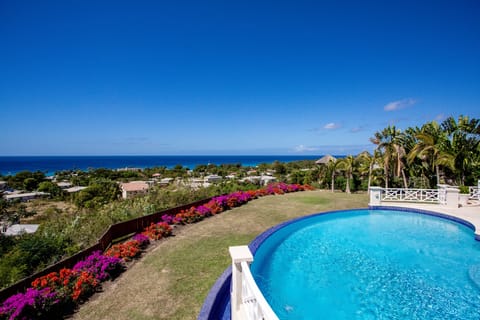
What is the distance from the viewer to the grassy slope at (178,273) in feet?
10.5

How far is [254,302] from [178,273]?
104 inches

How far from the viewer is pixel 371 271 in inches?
192

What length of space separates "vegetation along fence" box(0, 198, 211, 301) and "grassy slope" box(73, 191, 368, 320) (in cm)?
104

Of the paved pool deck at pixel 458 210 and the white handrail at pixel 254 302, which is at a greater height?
the white handrail at pixel 254 302

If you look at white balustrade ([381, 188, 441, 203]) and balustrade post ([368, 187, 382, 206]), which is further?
white balustrade ([381, 188, 441, 203])

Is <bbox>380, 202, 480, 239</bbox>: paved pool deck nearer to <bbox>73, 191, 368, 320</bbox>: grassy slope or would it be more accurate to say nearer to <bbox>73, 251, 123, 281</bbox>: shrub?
<bbox>73, 191, 368, 320</bbox>: grassy slope

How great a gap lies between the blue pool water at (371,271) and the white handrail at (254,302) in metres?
1.59

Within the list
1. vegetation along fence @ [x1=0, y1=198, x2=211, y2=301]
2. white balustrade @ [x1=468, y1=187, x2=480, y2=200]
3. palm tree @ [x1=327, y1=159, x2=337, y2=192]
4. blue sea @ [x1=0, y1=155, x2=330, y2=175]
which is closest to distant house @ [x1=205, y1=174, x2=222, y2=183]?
vegetation along fence @ [x1=0, y1=198, x2=211, y2=301]

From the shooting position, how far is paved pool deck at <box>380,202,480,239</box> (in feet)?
25.6

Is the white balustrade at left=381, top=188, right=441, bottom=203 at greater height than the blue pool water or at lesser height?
greater

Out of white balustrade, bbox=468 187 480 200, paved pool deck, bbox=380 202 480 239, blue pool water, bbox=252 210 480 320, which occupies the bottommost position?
blue pool water, bbox=252 210 480 320

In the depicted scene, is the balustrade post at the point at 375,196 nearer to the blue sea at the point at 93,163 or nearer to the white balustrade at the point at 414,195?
the white balustrade at the point at 414,195

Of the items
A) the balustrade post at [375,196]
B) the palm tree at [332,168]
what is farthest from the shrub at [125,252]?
the palm tree at [332,168]

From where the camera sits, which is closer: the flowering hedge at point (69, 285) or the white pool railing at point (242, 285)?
the white pool railing at point (242, 285)
